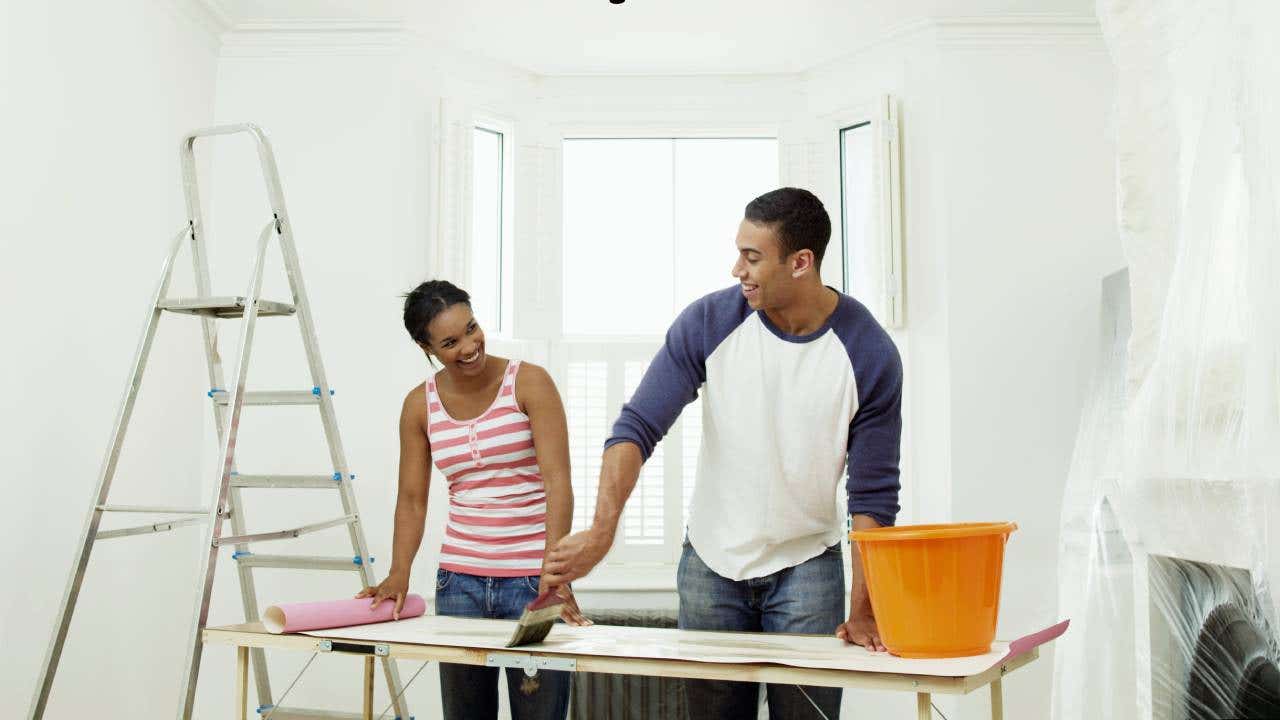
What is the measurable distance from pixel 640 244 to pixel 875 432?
228cm

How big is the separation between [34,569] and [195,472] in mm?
840

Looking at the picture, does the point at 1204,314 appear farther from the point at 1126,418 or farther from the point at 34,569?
the point at 34,569

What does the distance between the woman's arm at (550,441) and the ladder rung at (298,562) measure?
2.15 feet

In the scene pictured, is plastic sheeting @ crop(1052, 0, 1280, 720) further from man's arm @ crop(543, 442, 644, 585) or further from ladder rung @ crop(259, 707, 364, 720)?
ladder rung @ crop(259, 707, 364, 720)

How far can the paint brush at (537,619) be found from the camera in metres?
1.56

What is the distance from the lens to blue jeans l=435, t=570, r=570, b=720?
193cm

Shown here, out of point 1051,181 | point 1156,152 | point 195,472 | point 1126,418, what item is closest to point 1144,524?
point 1126,418

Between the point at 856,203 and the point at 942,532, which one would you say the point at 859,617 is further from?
the point at 856,203

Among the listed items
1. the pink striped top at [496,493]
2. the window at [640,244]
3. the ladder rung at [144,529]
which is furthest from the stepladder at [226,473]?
the window at [640,244]

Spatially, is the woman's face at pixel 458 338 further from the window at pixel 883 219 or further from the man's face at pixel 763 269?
the window at pixel 883 219

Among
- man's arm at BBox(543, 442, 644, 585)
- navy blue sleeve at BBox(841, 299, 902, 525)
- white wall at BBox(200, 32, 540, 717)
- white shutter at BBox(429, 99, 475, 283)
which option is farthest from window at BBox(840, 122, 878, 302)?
man's arm at BBox(543, 442, 644, 585)

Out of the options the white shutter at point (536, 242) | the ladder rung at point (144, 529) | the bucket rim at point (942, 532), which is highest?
the white shutter at point (536, 242)

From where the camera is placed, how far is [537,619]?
→ 5.24 feet

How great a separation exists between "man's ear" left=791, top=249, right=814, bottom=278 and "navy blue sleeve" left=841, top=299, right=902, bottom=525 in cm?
14
